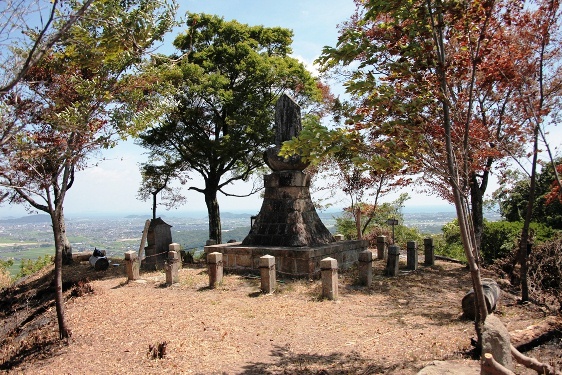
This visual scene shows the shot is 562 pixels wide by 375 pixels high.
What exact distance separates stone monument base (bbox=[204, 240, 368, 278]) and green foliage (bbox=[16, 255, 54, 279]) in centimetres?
987

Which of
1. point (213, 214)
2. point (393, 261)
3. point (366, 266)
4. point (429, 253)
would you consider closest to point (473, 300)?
point (366, 266)

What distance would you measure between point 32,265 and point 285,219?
43.7ft

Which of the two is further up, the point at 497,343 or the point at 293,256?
the point at 293,256

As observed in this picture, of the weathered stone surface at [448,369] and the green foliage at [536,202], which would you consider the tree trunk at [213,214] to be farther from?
the weathered stone surface at [448,369]

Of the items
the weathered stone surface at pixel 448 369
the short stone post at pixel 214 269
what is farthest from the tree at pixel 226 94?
the weathered stone surface at pixel 448 369

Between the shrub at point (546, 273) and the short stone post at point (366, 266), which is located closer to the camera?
the shrub at point (546, 273)

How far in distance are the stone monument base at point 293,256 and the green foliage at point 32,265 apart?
987cm

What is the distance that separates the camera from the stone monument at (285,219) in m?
10.6

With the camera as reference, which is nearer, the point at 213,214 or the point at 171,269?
the point at 171,269

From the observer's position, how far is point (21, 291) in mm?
12969

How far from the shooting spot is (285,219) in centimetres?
1094

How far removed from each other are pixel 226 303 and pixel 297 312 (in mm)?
1566

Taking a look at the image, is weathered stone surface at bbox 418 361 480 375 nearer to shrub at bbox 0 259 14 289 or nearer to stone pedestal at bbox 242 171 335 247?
stone pedestal at bbox 242 171 335 247

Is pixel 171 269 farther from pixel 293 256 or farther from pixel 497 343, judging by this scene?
pixel 497 343
